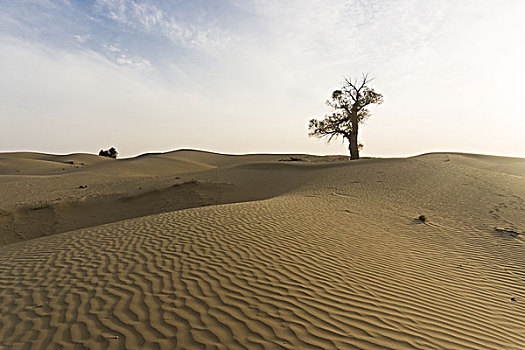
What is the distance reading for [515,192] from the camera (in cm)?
1339

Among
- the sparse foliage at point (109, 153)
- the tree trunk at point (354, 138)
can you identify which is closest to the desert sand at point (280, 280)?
the tree trunk at point (354, 138)

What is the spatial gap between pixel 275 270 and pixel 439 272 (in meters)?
3.61

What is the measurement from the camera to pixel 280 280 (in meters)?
4.99

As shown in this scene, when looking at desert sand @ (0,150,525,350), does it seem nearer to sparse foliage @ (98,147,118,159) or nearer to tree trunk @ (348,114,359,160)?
tree trunk @ (348,114,359,160)

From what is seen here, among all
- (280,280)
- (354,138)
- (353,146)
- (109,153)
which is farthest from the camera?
(109,153)

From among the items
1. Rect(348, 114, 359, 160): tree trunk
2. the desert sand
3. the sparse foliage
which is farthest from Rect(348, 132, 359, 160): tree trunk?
the sparse foliage

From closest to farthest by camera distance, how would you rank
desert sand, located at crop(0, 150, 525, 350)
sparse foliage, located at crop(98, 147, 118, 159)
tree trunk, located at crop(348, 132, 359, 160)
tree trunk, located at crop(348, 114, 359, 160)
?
desert sand, located at crop(0, 150, 525, 350) → tree trunk, located at crop(348, 114, 359, 160) → tree trunk, located at crop(348, 132, 359, 160) → sparse foliage, located at crop(98, 147, 118, 159)

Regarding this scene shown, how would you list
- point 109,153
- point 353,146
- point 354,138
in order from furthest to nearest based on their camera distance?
point 109,153, point 353,146, point 354,138

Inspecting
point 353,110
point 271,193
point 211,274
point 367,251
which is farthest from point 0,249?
point 353,110

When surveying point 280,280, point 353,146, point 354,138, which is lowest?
point 280,280

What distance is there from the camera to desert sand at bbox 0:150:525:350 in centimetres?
376

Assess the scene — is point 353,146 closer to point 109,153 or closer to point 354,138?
point 354,138

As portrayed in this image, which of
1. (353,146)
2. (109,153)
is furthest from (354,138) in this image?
(109,153)

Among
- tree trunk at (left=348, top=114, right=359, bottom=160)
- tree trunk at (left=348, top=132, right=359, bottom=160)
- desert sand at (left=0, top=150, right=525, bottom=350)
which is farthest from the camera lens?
tree trunk at (left=348, top=132, right=359, bottom=160)
